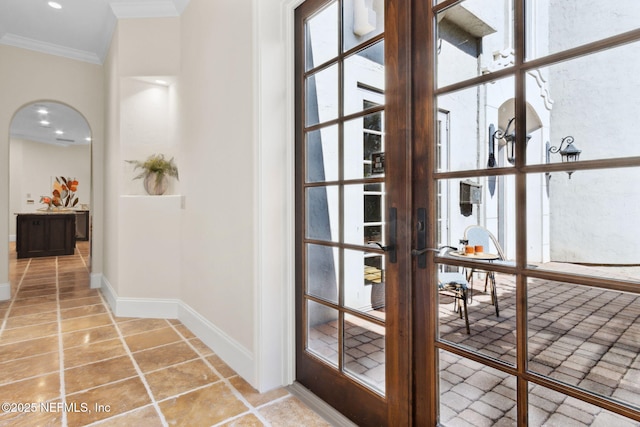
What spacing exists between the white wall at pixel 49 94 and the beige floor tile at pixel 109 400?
296cm

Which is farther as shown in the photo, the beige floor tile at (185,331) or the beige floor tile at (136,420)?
the beige floor tile at (185,331)

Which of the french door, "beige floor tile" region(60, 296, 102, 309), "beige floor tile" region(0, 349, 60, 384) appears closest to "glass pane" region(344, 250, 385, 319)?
the french door

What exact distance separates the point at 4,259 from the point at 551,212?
536 centimetres

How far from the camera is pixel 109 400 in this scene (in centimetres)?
192

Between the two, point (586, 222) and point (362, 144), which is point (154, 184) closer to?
point (362, 144)

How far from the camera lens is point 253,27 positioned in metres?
2.04

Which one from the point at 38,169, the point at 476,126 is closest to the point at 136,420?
the point at 476,126

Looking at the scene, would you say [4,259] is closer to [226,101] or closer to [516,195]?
[226,101]

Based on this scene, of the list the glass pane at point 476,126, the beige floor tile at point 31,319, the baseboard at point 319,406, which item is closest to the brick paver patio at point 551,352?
the glass pane at point 476,126

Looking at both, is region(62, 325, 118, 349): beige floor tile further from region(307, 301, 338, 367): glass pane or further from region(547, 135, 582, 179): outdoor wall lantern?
region(547, 135, 582, 179): outdoor wall lantern

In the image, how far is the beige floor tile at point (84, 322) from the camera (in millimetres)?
3061

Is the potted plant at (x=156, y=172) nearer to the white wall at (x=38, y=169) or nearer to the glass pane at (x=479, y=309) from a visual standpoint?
the glass pane at (x=479, y=309)

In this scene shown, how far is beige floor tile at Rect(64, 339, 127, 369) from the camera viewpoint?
2400 mm

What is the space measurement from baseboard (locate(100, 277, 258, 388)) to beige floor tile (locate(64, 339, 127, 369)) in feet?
1.84
